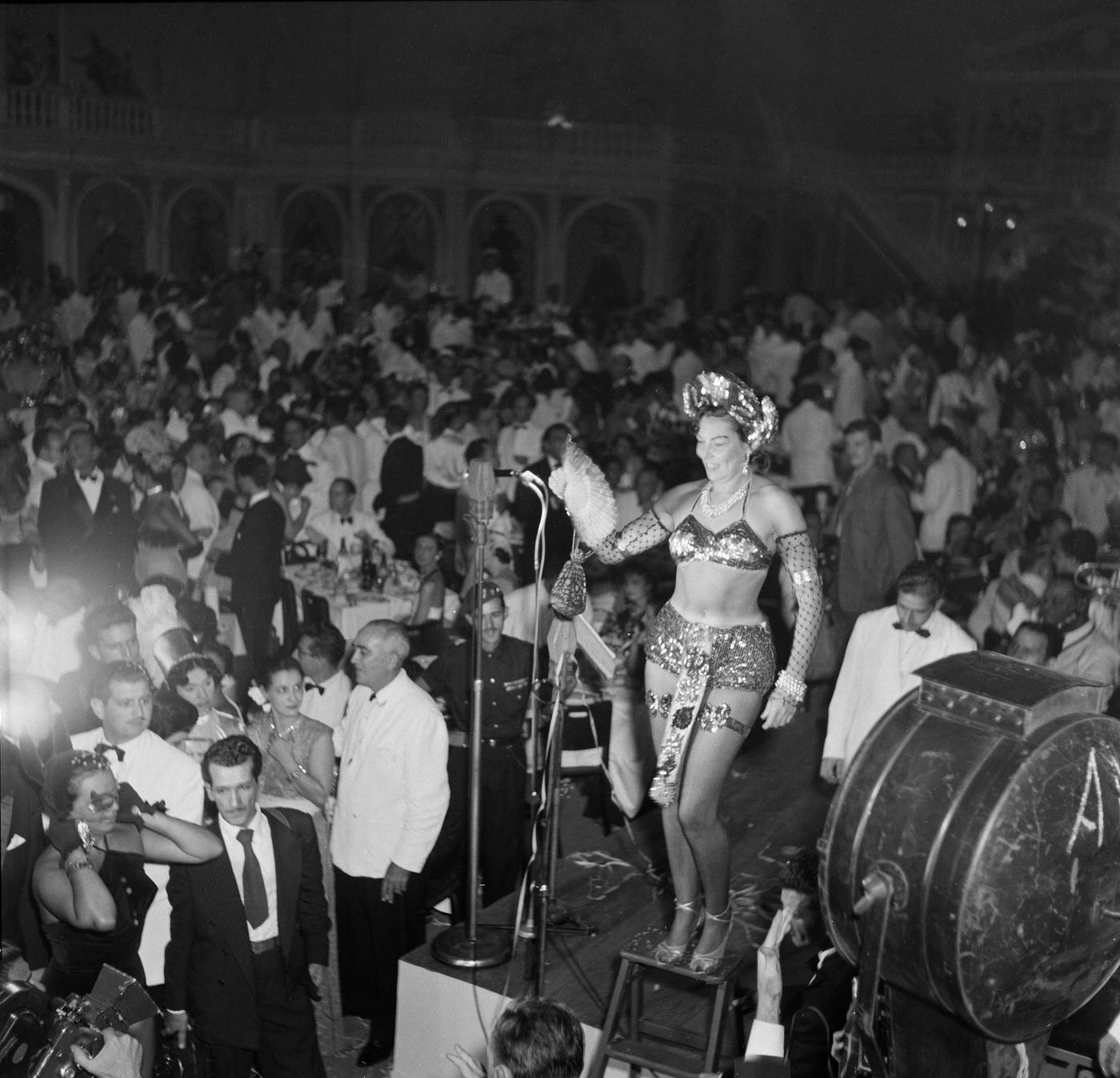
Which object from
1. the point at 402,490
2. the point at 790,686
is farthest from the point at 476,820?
the point at 402,490

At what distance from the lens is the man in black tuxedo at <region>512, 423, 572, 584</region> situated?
718cm

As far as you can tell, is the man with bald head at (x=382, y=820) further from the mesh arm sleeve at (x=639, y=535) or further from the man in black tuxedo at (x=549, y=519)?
the man in black tuxedo at (x=549, y=519)

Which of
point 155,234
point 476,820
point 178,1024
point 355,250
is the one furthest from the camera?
point 355,250

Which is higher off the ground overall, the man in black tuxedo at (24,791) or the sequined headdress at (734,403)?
the sequined headdress at (734,403)

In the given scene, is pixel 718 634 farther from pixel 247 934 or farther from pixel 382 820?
pixel 247 934

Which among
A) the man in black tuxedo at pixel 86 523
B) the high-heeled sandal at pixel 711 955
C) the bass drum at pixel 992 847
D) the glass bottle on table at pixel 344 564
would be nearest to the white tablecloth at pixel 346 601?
the glass bottle on table at pixel 344 564

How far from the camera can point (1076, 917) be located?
2848mm

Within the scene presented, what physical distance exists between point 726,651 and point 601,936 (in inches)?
51.4

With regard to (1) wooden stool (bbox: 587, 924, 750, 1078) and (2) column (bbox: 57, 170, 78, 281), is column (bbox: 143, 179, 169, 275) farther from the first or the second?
(1) wooden stool (bbox: 587, 924, 750, 1078)

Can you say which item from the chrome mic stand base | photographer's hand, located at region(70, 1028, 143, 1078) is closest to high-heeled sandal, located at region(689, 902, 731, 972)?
the chrome mic stand base

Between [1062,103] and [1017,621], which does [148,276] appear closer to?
[1062,103]

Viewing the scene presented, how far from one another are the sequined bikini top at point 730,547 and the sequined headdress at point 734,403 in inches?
7.9

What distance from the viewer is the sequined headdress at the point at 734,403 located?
13.0ft

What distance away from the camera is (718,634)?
4.09m
